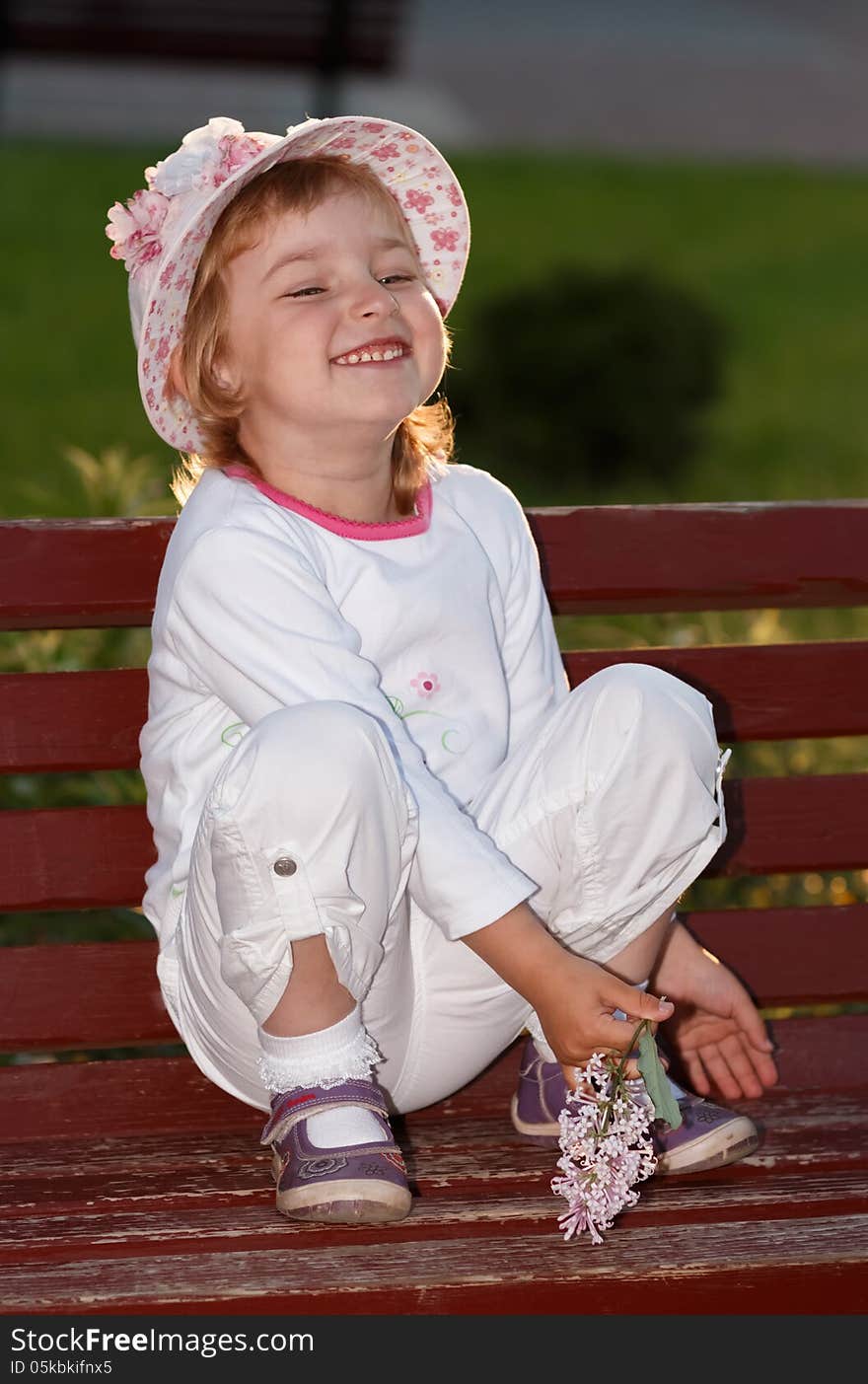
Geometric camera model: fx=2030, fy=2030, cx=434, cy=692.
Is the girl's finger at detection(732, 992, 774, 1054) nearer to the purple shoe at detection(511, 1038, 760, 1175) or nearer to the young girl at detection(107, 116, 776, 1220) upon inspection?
the young girl at detection(107, 116, 776, 1220)

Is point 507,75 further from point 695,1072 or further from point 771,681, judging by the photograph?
point 695,1072

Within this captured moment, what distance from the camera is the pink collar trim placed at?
2660 millimetres

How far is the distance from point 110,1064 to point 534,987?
0.76 m

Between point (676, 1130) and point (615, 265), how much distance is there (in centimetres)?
819

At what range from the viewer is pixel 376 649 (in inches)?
104

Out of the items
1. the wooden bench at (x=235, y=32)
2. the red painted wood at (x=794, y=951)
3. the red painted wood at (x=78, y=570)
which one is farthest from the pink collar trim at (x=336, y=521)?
the wooden bench at (x=235, y=32)

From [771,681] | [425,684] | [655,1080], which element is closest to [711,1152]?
[655,1080]

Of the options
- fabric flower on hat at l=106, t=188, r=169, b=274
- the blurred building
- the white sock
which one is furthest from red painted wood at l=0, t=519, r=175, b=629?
the blurred building

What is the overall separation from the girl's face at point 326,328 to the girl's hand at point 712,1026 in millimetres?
825

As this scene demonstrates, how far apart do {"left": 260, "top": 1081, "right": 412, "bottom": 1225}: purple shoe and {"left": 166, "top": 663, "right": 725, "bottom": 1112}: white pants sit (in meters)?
0.11

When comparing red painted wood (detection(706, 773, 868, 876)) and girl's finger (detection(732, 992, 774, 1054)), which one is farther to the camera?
red painted wood (detection(706, 773, 868, 876))

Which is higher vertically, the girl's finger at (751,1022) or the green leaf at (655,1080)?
the green leaf at (655,1080)

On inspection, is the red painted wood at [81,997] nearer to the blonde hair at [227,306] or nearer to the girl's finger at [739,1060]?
the blonde hair at [227,306]

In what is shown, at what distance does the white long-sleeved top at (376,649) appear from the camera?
2453 mm
